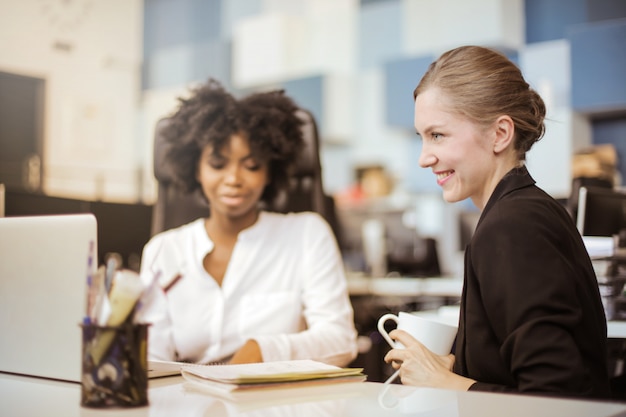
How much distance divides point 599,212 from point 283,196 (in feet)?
3.37

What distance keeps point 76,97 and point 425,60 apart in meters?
3.51

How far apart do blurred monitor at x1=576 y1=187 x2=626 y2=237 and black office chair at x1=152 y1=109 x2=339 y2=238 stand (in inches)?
32.5

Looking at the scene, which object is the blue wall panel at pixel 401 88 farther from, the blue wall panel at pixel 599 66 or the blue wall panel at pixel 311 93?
the blue wall panel at pixel 599 66

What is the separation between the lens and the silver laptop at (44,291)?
3.78 feet

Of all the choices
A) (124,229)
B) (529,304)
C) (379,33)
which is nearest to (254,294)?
(529,304)

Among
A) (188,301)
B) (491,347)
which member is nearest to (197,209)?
(188,301)

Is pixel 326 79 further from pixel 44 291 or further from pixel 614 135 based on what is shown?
pixel 44 291

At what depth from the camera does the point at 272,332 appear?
1989 millimetres

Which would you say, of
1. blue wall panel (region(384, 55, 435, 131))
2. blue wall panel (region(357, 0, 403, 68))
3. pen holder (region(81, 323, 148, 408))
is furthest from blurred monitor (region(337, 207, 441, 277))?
pen holder (region(81, 323, 148, 408))

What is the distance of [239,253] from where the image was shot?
6.86 ft

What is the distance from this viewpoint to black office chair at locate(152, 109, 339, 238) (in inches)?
88.4

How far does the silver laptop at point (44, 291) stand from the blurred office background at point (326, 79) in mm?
4100

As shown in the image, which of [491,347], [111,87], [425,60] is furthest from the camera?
[111,87]

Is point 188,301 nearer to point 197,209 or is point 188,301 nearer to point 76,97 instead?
point 197,209
